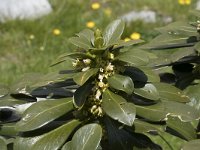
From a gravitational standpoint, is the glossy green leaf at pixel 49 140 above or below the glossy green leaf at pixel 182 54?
below

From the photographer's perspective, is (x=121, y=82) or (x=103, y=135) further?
(x=103, y=135)

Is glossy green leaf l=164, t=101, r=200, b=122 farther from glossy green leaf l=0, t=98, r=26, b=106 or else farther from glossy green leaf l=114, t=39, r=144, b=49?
glossy green leaf l=0, t=98, r=26, b=106

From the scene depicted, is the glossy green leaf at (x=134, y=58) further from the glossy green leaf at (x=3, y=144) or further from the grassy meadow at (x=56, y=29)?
the grassy meadow at (x=56, y=29)

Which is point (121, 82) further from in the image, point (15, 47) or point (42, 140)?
point (15, 47)

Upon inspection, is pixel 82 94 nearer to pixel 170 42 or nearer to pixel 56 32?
pixel 170 42

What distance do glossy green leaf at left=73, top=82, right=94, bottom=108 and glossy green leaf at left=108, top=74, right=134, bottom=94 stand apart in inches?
3.0

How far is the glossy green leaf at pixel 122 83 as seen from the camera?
5.38 feet

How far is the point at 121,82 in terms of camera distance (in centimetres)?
165

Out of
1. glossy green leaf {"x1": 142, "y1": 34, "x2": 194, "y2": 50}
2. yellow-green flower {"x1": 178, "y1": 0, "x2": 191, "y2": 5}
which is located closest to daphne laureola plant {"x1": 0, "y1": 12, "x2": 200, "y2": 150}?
glossy green leaf {"x1": 142, "y1": 34, "x2": 194, "y2": 50}

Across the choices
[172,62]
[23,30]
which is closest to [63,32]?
[23,30]

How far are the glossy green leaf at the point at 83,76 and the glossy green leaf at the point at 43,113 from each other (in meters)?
0.11

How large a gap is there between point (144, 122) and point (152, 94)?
98 millimetres

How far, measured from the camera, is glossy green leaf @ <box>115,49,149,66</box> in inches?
64.5

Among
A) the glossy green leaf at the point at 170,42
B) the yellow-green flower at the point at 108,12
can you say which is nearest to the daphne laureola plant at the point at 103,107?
the glossy green leaf at the point at 170,42
